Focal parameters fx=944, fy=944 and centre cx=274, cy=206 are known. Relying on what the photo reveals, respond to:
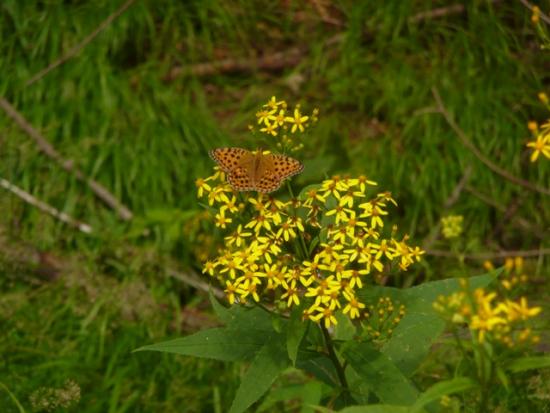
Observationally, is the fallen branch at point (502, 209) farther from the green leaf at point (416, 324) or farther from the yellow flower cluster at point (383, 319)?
the yellow flower cluster at point (383, 319)

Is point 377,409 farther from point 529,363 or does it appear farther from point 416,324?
point 416,324

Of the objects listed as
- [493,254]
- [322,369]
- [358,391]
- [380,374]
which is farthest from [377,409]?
[493,254]

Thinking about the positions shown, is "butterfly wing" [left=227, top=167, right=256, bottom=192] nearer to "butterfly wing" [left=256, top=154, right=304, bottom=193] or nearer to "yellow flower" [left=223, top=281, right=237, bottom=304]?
"butterfly wing" [left=256, top=154, right=304, bottom=193]

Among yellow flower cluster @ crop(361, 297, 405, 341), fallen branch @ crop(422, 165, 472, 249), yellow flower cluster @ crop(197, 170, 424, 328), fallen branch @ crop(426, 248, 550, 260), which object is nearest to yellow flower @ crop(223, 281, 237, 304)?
yellow flower cluster @ crop(197, 170, 424, 328)

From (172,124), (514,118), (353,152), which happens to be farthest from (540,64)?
(172,124)

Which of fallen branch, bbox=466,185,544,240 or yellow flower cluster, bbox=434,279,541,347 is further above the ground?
yellow flower cluster, bbox=434,279,541,347

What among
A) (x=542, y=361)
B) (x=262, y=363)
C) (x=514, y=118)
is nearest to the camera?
(x=542, y=361)

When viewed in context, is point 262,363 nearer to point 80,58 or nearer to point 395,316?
point 395,316

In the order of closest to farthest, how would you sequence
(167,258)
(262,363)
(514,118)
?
(262,363), (167,258), (514,118)

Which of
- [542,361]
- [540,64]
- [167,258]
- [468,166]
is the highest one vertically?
[542,361]
